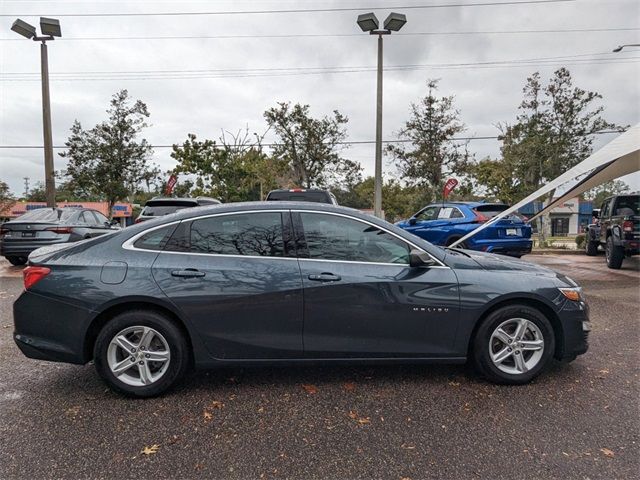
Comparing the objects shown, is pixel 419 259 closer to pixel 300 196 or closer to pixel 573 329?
pixel 573 329

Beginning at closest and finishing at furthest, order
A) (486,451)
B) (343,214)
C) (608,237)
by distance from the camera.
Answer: (486,451), (343,214), (608,237)

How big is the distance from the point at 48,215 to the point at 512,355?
34.7ft

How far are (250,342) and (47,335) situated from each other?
5.05ft

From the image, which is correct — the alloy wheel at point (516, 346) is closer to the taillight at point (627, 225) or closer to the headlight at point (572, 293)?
the headlight at point (572, 293)

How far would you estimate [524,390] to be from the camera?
10.3 feet

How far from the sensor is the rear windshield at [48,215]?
9.28m

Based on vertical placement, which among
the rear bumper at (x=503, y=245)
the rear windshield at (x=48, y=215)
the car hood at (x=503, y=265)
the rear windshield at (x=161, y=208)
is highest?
the rear windshield at (x=161, y=208)

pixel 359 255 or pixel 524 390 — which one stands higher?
pixel 359 255

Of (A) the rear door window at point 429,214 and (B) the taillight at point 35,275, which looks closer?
(B) the taillight at point 35,275

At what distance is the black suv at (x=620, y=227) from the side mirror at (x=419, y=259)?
8343mm

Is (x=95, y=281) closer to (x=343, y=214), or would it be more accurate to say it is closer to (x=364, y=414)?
(x=343, y=214)

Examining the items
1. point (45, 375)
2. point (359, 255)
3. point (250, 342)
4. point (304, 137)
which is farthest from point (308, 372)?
point (304, 137)

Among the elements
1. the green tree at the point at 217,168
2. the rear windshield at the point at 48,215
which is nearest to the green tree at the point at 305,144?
the green tree at the point at 217,168

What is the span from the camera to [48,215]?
31.6ft
